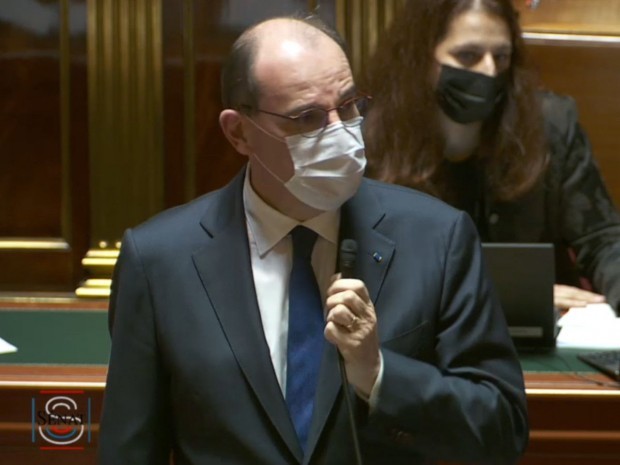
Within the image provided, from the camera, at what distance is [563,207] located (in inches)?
108

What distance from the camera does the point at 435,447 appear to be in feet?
4.74

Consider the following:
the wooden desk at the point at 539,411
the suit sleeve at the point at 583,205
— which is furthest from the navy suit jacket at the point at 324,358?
the suit sleeve at the point at 583,205

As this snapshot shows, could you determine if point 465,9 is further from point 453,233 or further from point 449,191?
point 453,233

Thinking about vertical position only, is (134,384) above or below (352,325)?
below

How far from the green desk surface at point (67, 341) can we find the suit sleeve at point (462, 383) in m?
0.58

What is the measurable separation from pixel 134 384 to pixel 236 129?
0.39 metres

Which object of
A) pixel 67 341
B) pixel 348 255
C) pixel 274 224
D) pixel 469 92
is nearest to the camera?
pixel 348 255

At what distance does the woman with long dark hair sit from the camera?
8.41 ft

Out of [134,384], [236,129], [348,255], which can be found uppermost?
[236,129]

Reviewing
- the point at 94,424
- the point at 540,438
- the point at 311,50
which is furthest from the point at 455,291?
the point at 94,424

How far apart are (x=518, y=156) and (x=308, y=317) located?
1.25 meters

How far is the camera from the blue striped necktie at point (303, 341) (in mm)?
1479

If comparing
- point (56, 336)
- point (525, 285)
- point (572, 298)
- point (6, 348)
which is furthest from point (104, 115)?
point (525, 285)

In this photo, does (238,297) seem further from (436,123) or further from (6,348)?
(436,123)
